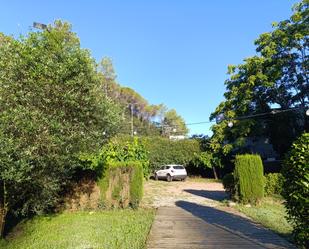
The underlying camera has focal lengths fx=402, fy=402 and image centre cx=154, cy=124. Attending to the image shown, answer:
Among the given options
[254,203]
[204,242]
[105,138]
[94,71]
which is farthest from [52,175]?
[254,203]

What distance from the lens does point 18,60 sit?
997cm

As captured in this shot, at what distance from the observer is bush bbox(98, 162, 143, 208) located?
49.7ft

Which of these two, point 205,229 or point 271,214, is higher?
point 271,214

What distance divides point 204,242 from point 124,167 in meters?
7.15

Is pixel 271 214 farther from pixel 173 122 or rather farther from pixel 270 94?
pixel 173 122

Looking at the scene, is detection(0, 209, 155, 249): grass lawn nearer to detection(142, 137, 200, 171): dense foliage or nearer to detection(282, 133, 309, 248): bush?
detection(282, 133, 309, 248): bush

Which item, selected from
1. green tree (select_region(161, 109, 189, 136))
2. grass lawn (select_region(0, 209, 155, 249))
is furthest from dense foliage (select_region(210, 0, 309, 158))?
green tree (select_region(161, 109, 189, 136))

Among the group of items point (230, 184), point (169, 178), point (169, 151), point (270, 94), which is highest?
point (270, 94)

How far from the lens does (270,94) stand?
109 feet

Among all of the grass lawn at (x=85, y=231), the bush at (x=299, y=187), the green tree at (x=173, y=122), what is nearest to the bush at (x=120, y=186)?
the grass lawn at (x=85, y=231)

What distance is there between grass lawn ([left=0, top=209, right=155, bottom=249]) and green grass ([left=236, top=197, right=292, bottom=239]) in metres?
3.26

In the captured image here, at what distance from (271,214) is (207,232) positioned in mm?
4163

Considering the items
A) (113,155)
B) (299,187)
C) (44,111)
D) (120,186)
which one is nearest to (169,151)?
(113,155)

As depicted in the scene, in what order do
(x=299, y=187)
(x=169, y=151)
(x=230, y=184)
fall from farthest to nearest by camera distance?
1. (x=169, y=151)
2. (x=230, y=184)
3. (x=299, y=187)
